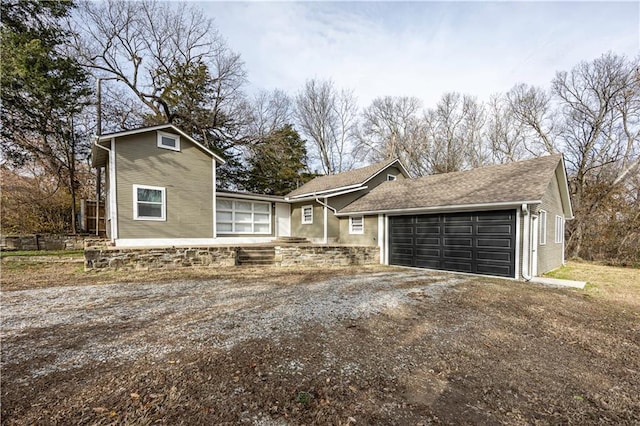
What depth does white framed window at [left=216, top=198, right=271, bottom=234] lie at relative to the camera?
12.9 metres

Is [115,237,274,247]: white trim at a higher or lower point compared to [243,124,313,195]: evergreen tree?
lower

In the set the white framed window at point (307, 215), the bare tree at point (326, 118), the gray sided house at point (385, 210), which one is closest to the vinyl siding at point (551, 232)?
the gray sided house at point (385, 210)

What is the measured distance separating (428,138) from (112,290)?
969 inches

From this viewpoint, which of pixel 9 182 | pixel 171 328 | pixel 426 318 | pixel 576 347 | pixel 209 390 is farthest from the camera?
pixel 9 182

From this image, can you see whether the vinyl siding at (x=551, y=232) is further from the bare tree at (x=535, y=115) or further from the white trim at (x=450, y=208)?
the bare tree at (x=535, y=115)

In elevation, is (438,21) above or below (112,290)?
above

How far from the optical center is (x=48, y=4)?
41.4 ft

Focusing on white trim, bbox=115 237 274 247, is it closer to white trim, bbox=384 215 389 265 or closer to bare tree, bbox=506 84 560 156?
white trim, bbox=384 215 389 265

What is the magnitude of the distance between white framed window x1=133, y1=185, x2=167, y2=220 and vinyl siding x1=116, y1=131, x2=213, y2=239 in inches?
4.9

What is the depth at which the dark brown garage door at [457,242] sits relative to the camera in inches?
339

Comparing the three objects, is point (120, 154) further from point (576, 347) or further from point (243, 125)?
point (576, 347)

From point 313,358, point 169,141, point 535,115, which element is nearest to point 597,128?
point 535,115

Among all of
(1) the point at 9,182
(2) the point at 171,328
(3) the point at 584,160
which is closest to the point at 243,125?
(1) the point at 9,182

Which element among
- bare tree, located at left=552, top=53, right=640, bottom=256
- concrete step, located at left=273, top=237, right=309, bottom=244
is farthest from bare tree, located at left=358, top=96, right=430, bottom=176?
concrete step, located at left=273, top=237, right=309, bottom=244
